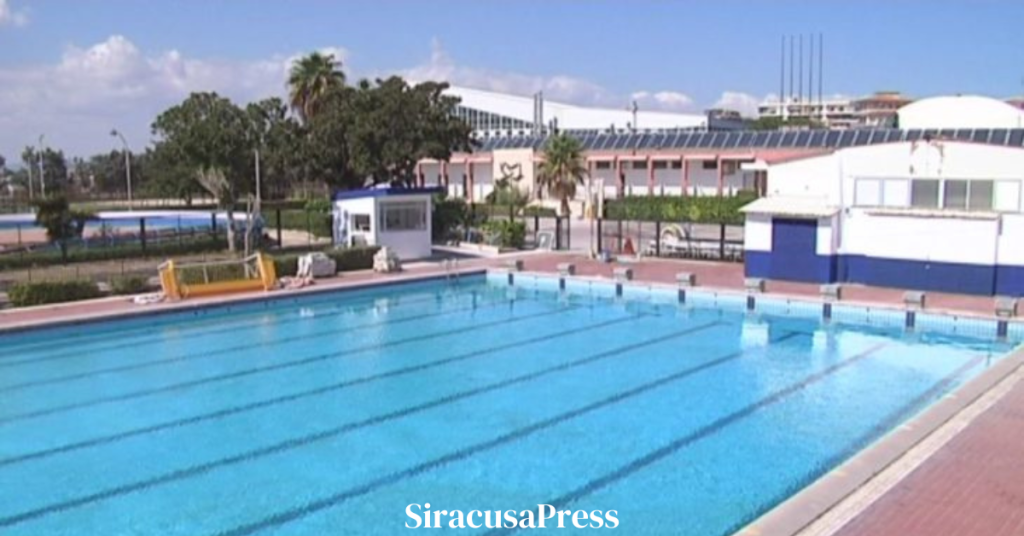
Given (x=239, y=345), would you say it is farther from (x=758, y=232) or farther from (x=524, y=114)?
(x=524, y=114)

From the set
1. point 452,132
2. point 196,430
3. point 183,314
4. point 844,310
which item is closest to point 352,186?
point 452,132

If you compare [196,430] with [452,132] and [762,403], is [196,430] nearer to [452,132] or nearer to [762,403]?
[762,403]

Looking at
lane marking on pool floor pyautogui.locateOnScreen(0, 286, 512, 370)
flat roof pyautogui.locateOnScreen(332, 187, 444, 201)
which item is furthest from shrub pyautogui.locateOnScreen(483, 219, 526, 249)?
lane marking on pool floor pyautogui.locateOnScreen(0, 286, 512, 370)

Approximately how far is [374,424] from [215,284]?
11.0m

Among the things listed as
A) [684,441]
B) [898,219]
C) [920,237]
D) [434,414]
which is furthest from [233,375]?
[920,237]

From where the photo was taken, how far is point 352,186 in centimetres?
3469

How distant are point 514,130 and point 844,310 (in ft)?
203

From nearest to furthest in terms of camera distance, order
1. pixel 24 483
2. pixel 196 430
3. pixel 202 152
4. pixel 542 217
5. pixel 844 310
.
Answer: pixel 24 483, pixel 196 430, pixel 844 310, pixel 202 152, pixel 542 217

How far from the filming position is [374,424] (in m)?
12.1

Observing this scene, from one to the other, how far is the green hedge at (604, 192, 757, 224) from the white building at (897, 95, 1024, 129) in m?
19.5

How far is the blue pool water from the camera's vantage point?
9.30m

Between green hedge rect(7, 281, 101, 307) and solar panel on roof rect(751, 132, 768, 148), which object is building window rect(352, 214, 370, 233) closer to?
green hedge rect(7, 281, 101, 307)

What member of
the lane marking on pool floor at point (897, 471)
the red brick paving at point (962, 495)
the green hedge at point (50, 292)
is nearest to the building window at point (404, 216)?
the green hedge at point (50, 292)

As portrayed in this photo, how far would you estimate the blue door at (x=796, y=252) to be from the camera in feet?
72.5
